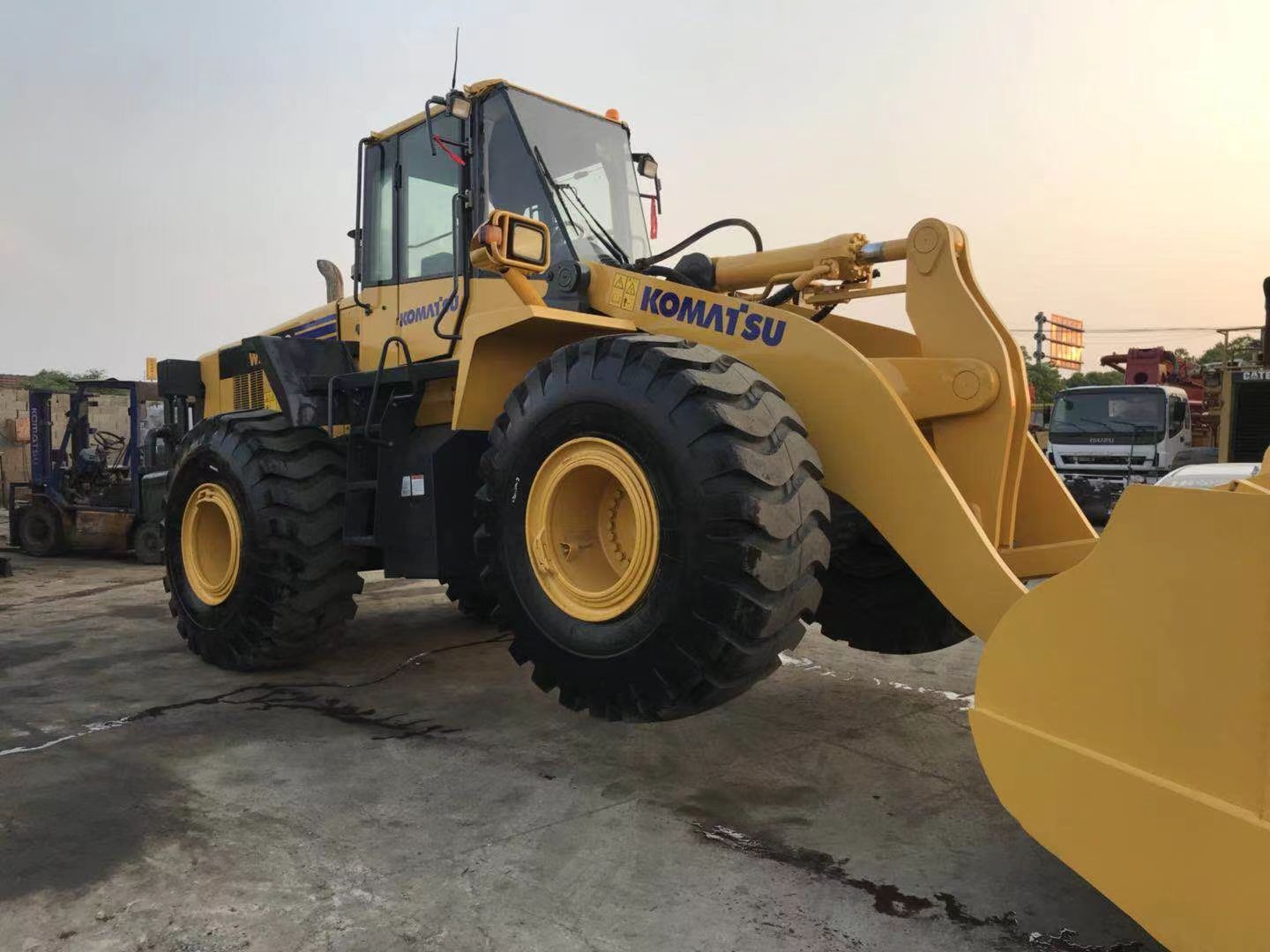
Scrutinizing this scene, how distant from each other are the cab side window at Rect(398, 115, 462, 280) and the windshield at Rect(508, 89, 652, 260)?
1.46 feet

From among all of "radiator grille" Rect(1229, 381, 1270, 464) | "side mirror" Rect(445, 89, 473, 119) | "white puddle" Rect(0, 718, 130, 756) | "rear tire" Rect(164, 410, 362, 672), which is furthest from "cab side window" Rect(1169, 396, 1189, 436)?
"white puddle" Rect(0, 718, 130, 756)

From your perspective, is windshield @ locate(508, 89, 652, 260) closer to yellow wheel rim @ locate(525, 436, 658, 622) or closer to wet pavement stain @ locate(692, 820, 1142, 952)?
yellow wheel rim @ locate(525, 436, 658, 622)

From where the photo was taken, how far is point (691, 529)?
118 inches

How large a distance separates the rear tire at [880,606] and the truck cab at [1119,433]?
1078 cm

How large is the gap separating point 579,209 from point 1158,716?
3.62 metres

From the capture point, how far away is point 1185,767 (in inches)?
80.5

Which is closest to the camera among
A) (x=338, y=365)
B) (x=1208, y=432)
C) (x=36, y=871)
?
(x=36, y=871)

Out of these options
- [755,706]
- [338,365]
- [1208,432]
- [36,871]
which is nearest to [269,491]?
[338,365]

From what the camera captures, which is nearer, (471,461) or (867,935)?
(867,935)

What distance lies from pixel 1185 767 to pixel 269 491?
4.40 metres

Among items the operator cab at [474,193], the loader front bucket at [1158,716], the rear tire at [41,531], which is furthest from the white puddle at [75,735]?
the rear tire at [41,531]

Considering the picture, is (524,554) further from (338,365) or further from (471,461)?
(338,365)

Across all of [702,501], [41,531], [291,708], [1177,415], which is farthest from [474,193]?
[1177,415]

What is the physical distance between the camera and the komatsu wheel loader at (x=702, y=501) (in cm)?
209
